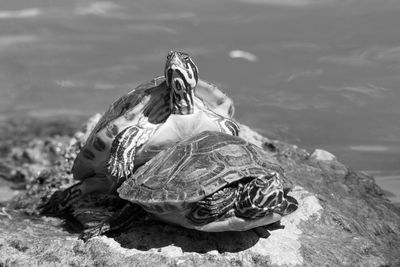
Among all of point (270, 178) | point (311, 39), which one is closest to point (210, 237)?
point (270, 178)

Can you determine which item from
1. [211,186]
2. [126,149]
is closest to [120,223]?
[126,149]

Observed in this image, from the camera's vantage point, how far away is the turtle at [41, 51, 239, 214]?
4.39 m

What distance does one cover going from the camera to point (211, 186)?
11.6ft

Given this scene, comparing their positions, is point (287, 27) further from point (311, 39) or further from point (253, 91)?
point (253, 91)

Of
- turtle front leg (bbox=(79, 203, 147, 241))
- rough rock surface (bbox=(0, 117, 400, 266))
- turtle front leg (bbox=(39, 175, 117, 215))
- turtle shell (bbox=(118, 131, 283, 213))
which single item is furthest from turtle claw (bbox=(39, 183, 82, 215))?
turtle shell (bbox=(118, 131, 283, 213))

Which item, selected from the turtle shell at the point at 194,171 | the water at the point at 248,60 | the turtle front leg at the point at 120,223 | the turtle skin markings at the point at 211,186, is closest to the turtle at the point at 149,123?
the turtle front leg at the point at 120,223

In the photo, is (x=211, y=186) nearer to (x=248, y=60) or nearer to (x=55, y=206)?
(x=55, y=206)

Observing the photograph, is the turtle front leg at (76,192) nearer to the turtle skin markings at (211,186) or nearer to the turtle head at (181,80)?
the turtle head at (181,80)

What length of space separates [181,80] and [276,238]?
123cm

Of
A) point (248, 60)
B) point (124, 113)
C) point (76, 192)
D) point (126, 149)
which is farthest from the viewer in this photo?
point (248, 60)

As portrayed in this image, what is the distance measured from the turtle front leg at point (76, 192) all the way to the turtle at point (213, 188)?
3.32 feet

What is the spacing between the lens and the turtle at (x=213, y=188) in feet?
11.6

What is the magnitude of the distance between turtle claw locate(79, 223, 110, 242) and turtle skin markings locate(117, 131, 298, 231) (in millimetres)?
243

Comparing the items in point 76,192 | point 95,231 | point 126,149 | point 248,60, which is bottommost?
point 248,60
